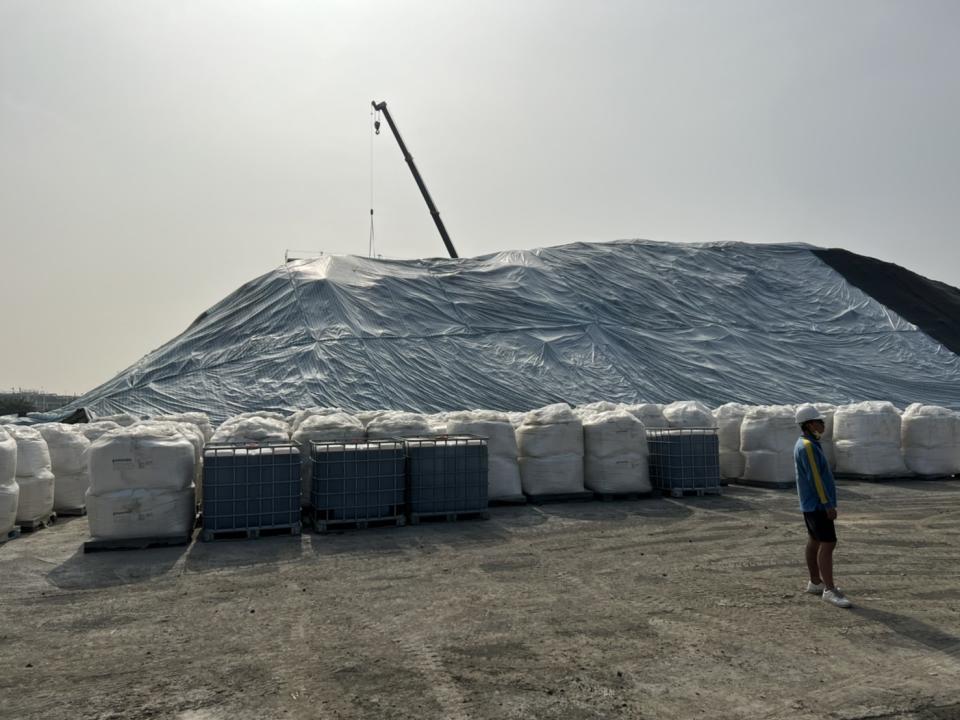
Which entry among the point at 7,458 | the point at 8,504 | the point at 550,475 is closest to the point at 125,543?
the point at 8,504

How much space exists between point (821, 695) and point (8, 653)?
187 inches

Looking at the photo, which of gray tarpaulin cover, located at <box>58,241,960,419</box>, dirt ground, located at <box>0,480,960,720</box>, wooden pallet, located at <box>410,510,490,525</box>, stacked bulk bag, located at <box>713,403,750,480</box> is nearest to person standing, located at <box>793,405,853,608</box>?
dirt ground, located at <box>0,480,960,720</box>

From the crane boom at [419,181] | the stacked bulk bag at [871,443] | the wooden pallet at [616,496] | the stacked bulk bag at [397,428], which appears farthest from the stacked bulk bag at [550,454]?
the crane boom at [419,181]

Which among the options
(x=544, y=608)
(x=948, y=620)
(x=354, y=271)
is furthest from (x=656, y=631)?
(x=354, y=271)

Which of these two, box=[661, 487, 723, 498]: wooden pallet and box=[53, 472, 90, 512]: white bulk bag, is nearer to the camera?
box=[53, 472, 90, 512]: white bulk bag

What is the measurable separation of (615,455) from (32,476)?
7.48 meters

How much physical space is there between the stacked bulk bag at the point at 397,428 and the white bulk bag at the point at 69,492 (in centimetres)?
388

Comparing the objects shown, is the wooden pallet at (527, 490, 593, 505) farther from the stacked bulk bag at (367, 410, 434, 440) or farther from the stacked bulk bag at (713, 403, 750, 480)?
the stacked bulk bag at (713, 403, 750, 480)

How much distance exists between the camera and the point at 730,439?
488 inches

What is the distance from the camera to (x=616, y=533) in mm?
7809

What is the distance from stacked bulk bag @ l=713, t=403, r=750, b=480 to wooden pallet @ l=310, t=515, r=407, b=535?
6355mm

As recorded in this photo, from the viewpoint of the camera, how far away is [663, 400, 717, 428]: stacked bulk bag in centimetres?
1191

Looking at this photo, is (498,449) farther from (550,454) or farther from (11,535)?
(11,535)

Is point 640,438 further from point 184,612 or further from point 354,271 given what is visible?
point 354,271
